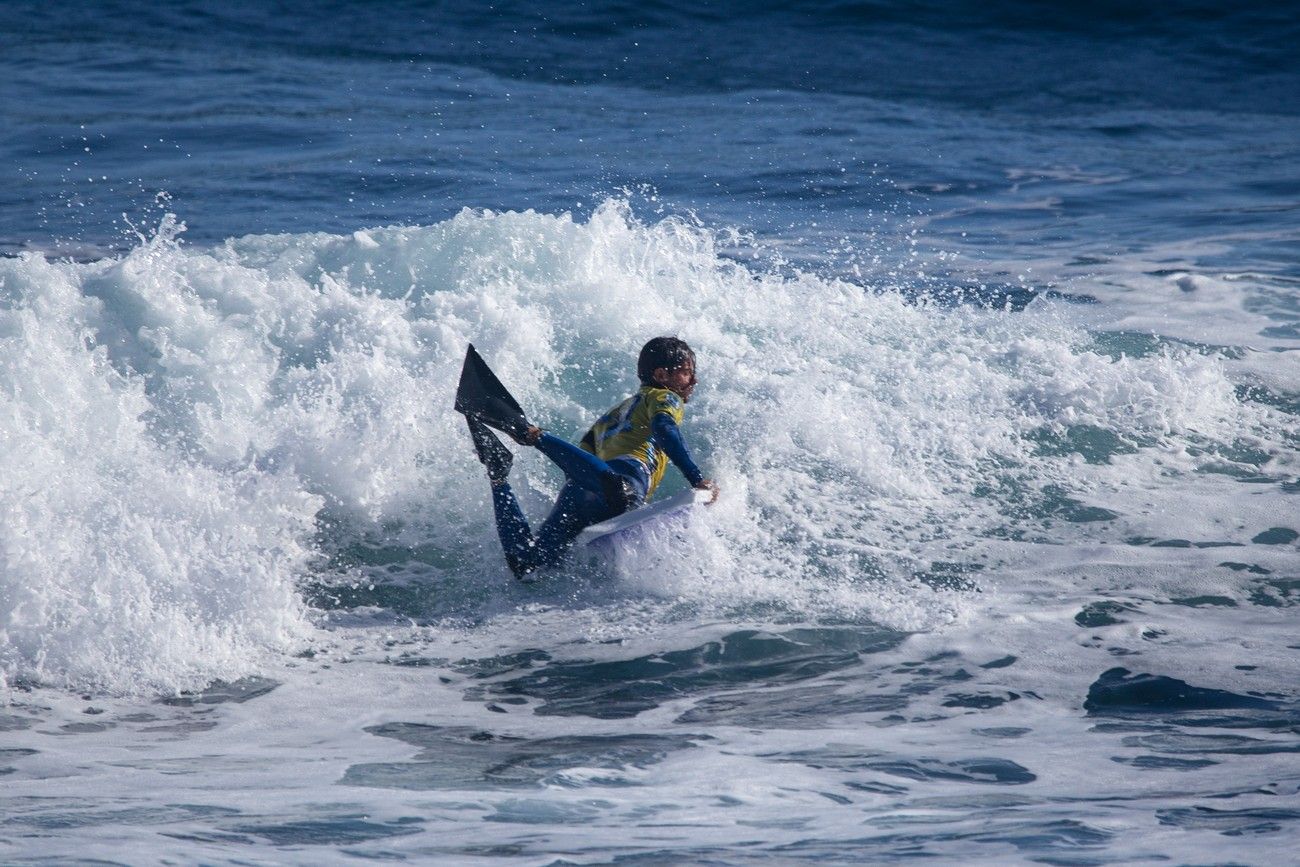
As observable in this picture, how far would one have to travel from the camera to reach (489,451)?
22.2 ft

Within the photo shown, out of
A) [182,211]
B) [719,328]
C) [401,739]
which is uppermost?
[182,211]

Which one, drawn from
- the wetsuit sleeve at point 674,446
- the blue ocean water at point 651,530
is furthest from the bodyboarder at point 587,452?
the blue ocean water at point 651,530

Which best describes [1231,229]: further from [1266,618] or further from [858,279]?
[1266,618]

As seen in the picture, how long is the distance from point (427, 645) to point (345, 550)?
3.99 feet

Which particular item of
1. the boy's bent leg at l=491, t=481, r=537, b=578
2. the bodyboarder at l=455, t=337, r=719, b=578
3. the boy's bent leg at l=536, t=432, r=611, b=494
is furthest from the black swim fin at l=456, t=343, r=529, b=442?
the boy's bent leg at l=491, t=481, r=537, b=578

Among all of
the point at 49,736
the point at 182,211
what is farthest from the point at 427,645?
the point at 182,211

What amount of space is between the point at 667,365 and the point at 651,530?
88cm

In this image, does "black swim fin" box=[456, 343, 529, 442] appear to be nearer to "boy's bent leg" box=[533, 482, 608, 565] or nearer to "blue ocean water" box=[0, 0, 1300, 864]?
"boy's bent leg" box=[533, 482, 608, 565]

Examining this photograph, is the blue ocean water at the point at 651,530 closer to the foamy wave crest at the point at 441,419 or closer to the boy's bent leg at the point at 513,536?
the foamy wave crest at the point at 441,419

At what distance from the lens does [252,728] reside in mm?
5168

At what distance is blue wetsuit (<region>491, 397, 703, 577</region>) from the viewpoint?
6590 millimetres

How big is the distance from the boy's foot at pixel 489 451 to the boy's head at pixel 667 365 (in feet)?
2.66

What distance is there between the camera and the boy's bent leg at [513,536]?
668 cm

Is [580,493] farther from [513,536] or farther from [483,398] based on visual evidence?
[483,398]
